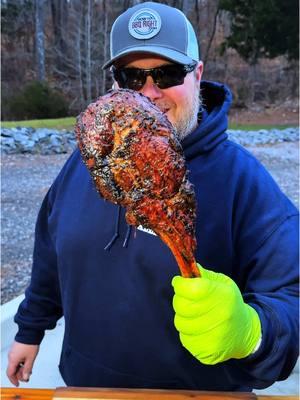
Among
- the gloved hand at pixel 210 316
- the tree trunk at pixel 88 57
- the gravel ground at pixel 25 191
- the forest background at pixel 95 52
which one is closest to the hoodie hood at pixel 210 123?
the gloved hand at pixel 210 316

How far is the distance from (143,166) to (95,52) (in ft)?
76.7

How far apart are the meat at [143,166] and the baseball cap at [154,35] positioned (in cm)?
66

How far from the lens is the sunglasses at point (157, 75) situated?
5.42 ft

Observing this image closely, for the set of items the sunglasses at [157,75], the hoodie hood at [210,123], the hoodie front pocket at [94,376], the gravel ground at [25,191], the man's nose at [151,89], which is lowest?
the gravel ground at [25,191]

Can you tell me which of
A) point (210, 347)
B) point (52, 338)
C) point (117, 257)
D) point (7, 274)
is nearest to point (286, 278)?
point (210, 347)

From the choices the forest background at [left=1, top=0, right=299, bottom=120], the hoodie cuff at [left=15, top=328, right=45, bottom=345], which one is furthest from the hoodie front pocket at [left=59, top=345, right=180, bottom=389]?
the forest background at [left=1, top=0, right=299, bottom=120]

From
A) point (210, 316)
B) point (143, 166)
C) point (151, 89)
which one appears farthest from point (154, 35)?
point (210, 316)

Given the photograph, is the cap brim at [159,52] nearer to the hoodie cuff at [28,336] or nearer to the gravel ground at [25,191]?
the hoodie cuff at [28,336]

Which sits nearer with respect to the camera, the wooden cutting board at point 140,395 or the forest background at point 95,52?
the wooden cutting board at point 140,395

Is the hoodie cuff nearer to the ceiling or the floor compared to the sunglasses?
nearer to the floor

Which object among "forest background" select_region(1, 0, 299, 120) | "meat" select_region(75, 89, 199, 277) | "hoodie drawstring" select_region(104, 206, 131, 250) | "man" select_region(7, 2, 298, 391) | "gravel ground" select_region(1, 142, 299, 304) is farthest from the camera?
"forest background" select_region(1, 0, 299, 120)

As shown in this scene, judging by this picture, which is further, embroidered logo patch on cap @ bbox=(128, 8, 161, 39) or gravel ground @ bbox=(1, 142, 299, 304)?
gravel ground @ bbox=(1, 142, 299, 304)

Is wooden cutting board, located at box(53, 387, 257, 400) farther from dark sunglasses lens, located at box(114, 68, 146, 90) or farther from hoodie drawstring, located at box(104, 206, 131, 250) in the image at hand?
dark sunglasses lens, located at box(114, 68, 146, 90)

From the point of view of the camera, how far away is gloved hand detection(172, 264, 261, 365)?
3.59 feet
